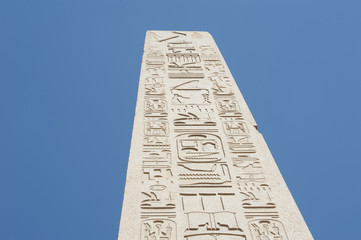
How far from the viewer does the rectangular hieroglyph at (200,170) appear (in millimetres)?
3773

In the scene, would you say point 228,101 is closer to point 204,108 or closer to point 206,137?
point 204,108

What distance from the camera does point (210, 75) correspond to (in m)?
6.14

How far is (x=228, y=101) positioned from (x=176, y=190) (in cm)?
166

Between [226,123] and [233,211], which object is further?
[226,123]

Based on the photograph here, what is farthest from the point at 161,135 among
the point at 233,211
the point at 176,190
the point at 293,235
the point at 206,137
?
the point at 293,235

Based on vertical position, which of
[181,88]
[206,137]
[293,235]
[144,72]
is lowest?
[293,235]

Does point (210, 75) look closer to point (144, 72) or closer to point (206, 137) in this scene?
point (144, 72)

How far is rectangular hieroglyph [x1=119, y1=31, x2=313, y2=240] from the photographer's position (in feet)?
12.4

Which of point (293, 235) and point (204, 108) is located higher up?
point (204, 108)

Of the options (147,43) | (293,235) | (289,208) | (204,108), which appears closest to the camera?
(293,235)

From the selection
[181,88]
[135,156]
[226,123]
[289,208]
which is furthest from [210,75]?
[289,208]

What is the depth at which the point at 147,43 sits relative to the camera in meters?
7.00

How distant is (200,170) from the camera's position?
14.3 feet

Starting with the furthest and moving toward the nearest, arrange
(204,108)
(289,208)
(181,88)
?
(181,88), (204,108), (289,208)
